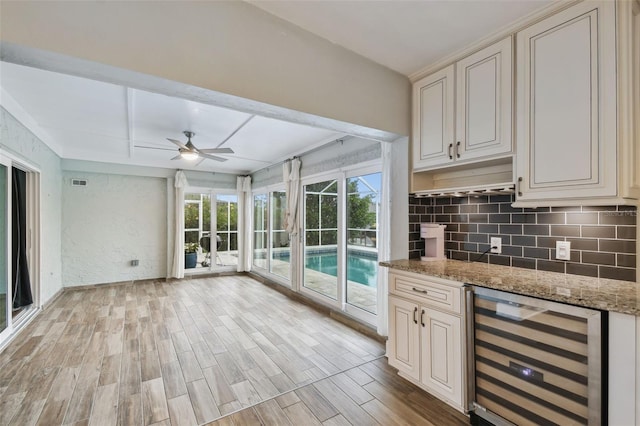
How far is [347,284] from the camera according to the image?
150 inches

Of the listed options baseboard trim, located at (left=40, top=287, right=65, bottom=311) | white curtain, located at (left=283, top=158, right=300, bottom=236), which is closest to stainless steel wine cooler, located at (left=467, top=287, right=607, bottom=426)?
white curtain, located at (left=283, top=158, right=300, bottom=236)

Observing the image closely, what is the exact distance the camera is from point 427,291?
2049 millimetres

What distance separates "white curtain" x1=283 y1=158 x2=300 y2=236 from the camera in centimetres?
476

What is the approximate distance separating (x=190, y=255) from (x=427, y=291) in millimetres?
5815

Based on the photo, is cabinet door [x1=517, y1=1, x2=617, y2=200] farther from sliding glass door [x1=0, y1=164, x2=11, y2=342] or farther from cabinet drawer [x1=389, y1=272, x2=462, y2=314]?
sliding glass door [x1=0, y1=164, x2=11, y2=342]

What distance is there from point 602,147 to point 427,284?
1.28 meters

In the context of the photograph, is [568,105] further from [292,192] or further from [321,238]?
[292,192]

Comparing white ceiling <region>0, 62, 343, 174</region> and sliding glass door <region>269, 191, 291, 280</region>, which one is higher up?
white ceiling <region>0, 62, 343, 174</region>

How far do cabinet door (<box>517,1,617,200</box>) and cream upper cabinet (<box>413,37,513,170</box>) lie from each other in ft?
0.35

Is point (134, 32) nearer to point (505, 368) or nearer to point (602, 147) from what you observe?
point (602, 147)

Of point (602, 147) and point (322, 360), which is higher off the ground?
point (602, 147)

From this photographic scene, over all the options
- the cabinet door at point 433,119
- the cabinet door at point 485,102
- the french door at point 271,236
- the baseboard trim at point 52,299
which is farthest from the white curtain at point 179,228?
the cabinet door at point 485,102

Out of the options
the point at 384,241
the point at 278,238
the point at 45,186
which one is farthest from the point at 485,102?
the point at 45,186

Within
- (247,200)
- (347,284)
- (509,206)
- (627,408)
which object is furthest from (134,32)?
(247,200)
